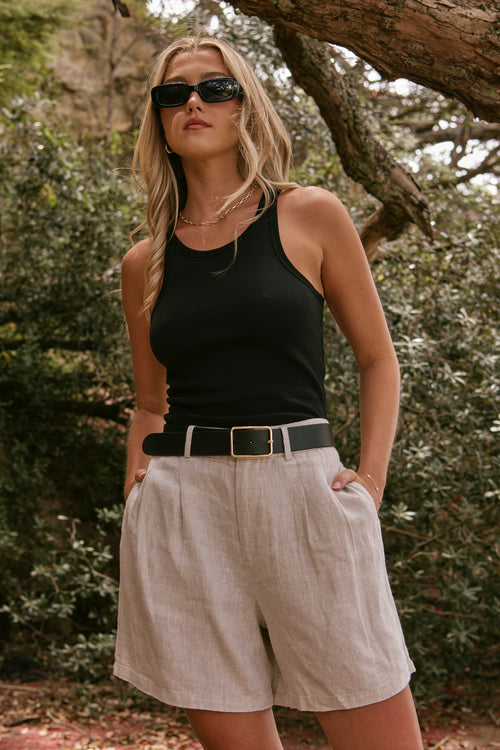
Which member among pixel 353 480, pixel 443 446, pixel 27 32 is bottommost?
pixel 443 446

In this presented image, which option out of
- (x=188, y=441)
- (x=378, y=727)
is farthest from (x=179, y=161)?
(x=378, y=727)

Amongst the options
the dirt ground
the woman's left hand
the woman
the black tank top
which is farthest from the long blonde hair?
the dirt ground

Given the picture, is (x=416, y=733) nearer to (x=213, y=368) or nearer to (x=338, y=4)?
(x=213, y=368)

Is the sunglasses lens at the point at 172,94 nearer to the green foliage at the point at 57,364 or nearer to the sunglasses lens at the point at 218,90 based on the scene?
the sunglasses lens at the point at 218,90

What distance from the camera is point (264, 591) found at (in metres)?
1.65

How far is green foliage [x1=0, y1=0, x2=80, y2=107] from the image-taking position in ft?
21.9

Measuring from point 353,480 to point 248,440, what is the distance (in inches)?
10.2

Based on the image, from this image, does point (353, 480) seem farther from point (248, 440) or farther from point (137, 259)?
point (137, 259)

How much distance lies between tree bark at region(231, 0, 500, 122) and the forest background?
110 cm

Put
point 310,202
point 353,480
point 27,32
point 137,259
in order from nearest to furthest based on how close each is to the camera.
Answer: point 353,480 < point 310,202 < point 137,259 < point 27,32

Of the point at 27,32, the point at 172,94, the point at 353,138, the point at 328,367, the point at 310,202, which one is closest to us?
the point at 310,202

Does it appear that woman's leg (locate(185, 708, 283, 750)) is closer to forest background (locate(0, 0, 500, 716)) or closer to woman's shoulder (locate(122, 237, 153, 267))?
woman's shoulder (locate(122, 237, 153, 267))

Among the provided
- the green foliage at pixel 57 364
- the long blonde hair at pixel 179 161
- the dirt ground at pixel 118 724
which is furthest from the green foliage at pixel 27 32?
the long blonde hair at pixel 179 161

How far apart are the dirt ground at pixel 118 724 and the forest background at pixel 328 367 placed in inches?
7.4
